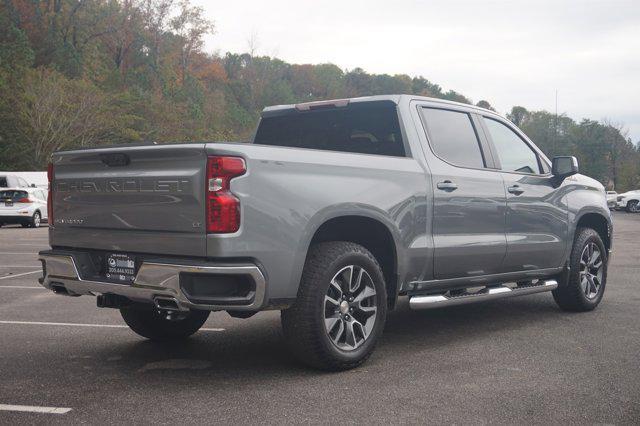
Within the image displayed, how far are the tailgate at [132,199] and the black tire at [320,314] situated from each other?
A: 2.59 ft

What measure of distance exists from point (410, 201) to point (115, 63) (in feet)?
230

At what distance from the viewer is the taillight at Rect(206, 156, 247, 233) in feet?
14.5

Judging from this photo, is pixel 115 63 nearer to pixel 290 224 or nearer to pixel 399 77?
pixel 399 77

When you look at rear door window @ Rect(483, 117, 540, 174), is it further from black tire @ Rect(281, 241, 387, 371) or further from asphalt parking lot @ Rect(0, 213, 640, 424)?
black tire @ Rect(281, 241, 387, 371)

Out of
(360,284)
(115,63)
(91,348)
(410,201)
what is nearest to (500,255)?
(410,201)

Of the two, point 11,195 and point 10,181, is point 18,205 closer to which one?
point 11,195

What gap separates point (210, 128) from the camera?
65750mm

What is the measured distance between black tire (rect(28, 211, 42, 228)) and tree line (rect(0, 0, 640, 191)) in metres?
16.5

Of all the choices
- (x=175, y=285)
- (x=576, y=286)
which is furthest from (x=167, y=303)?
(x=576, y=286)

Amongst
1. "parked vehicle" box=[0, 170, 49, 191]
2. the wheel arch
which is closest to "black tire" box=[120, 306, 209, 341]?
the wheel arch

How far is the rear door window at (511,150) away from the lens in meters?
6.79

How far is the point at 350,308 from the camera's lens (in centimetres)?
512

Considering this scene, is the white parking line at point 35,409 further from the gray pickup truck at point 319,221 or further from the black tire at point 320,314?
the black tire at point 320,314

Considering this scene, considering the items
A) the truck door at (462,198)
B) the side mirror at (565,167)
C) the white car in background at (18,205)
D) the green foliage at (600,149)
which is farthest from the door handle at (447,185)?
the green foliage at (600,149)
